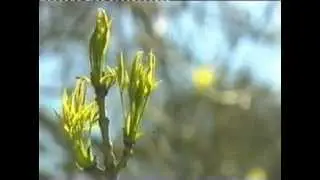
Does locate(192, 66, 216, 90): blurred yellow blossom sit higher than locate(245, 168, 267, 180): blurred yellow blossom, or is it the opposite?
locate(192, 66, 216, 90): blurred yellow blossom

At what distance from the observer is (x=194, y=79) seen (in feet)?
3.18

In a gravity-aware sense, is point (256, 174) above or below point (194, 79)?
below

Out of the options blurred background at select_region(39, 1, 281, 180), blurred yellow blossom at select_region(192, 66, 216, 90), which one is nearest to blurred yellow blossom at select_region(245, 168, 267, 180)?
blurred background at select_region(39, 1, 281, 180)

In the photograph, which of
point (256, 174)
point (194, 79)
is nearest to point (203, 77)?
point (194, 79)

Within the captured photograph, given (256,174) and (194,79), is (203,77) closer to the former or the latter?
(194,79)

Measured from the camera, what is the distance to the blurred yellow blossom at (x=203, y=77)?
96 cm

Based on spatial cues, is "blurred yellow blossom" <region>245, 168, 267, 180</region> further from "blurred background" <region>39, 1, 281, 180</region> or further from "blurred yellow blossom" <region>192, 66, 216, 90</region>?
"blurred yellow blossom" <region>192, 66, 216, 90</region>

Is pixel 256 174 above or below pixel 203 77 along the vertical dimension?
below

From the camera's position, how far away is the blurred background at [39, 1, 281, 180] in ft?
3.12

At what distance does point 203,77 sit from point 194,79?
19 millimetres
